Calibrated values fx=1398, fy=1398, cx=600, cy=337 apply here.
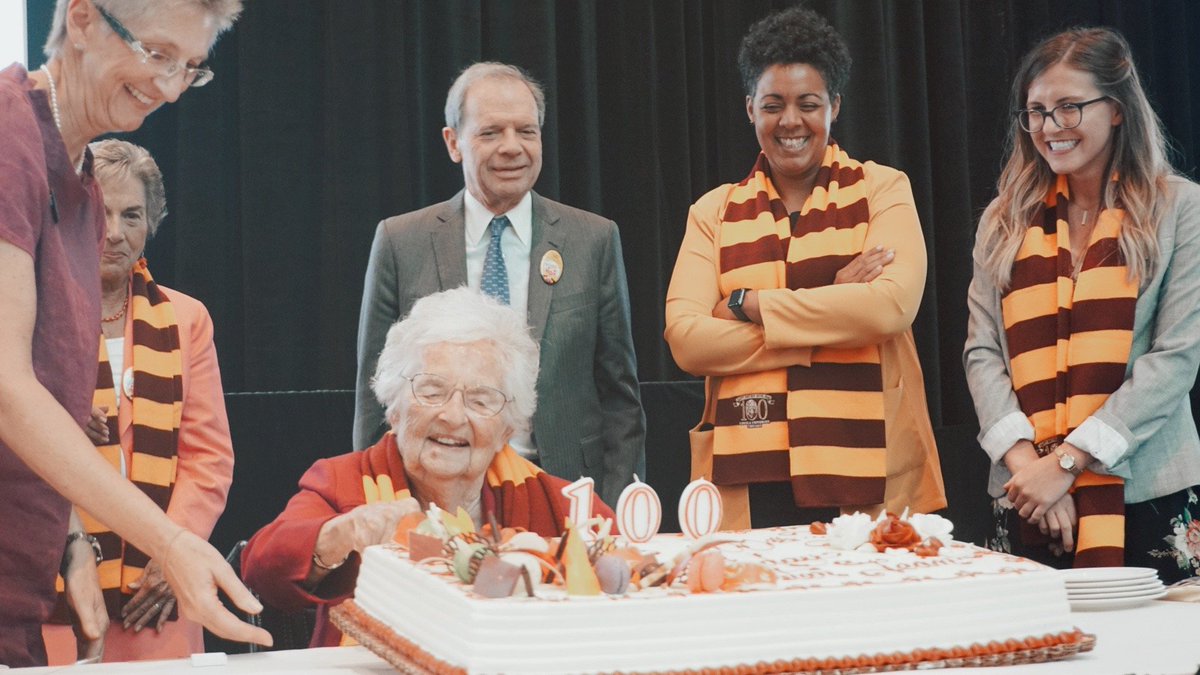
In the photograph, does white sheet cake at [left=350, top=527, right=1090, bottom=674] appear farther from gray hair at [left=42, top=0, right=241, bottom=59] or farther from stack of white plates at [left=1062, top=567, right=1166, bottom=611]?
gray hair at [left=42, top=0, right=241, bottom=59]

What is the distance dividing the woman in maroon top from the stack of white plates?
133cm

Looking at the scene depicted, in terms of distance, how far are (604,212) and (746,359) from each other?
5.52 ft

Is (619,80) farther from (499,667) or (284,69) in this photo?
(499,667)

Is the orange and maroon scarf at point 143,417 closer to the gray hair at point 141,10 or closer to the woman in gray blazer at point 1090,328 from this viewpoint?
the gray hair at point 141,10

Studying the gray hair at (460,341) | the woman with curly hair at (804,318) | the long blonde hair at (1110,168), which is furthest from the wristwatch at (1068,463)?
the gray hair at (460,341)

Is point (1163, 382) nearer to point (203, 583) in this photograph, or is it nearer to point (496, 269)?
point (496, 269)

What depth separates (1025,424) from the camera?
9.70 feet

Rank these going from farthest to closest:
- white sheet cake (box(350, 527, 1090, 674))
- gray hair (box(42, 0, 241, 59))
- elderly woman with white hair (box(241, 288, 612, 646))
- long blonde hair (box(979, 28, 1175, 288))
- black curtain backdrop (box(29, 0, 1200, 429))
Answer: black curtain backdrop (box(29, 0, 1200, 429)) → long blonde hair (box(979, 28, 1175, 288)) → elderly woman with white hair (box(241, 288, 612, 646)) → gray hair (box(42, 0, 241, 59)) → white sheet cake (box(350, 527, 1090, 674))

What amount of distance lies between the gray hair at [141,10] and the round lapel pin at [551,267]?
1.13m

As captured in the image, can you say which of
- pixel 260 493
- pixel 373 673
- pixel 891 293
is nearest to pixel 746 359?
pixel 891 293

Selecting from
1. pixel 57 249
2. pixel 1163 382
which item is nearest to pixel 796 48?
pixel 1163 382

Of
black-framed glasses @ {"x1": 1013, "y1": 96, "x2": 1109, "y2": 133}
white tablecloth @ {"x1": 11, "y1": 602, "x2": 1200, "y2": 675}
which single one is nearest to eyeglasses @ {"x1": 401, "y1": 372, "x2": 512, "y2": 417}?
white tablecloth @ {"x1": 11, "y1": 602, "x2": 1200, "y2": 675}

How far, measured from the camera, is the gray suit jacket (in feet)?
9.78

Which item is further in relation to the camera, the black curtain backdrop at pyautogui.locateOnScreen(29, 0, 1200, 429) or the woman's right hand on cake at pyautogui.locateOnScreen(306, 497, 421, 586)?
the black curtain backdrop at pyautogui.locateOnScreen(29, 0, 1200, 429)
